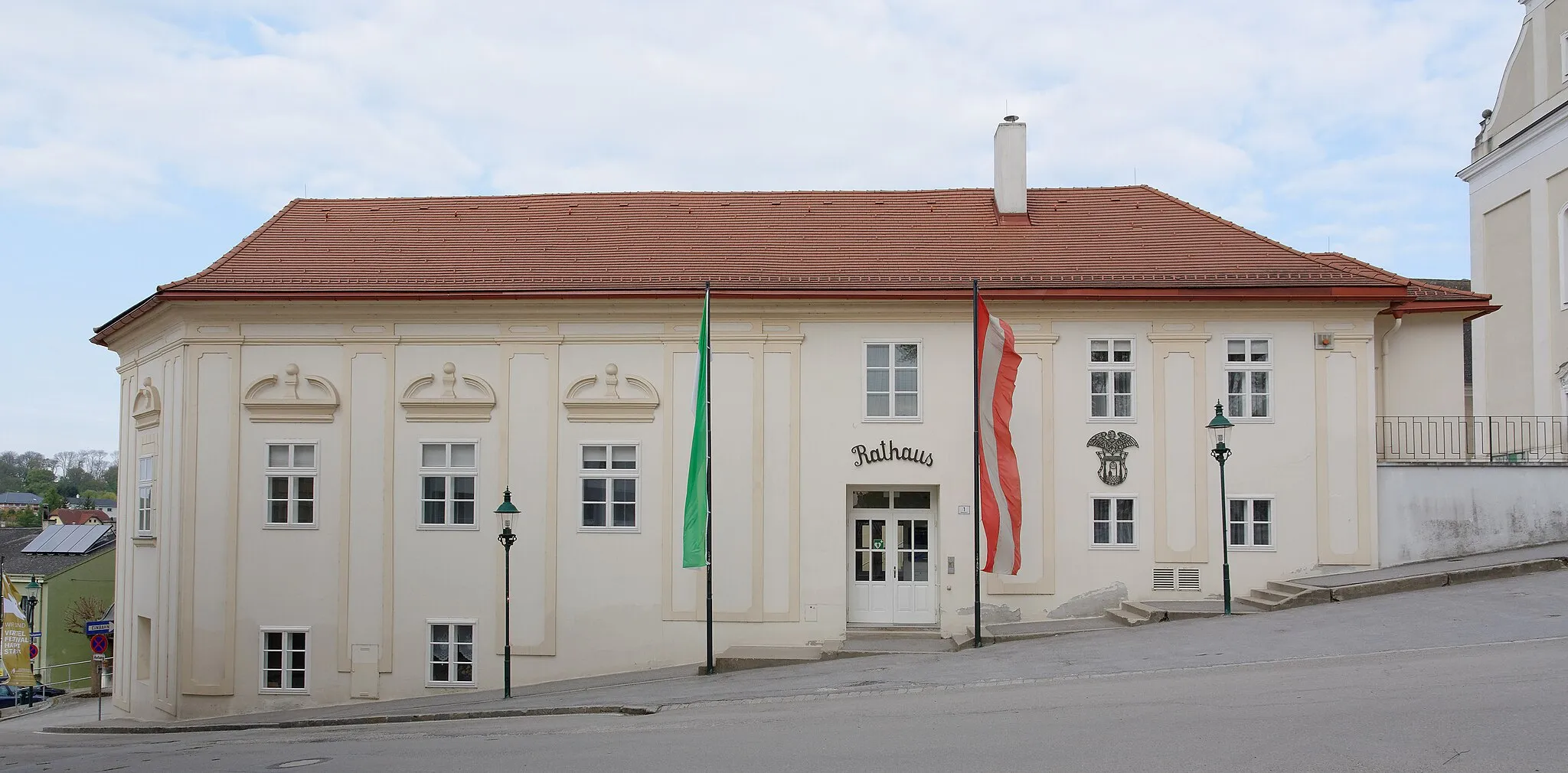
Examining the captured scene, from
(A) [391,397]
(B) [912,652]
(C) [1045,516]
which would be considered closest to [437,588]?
(A) [391,397]

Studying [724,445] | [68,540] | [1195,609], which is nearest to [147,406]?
[724,445]

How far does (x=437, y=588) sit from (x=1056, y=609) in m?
11.0

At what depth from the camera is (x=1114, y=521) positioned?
2016 cm

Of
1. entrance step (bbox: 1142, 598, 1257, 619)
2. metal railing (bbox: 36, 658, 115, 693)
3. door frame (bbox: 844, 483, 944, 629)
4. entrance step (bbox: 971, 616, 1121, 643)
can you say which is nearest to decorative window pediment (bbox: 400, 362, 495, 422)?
door frame (bbox: 844, 483, 944, 629)

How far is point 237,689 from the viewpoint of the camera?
20.7 m

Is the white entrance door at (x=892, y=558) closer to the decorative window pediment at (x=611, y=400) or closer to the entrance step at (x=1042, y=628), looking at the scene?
the entrance step at (x=1042, y=628)

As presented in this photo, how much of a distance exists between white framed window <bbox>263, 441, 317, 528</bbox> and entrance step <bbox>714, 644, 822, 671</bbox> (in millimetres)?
8117

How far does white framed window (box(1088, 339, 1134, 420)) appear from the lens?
2038 centimetres

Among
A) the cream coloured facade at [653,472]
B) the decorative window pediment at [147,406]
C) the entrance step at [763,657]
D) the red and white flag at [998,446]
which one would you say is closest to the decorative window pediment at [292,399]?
the cream coloured facade at [653,472]

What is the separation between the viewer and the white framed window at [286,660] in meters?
20.7

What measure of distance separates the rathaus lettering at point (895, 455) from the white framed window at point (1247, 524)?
5290 millimetres

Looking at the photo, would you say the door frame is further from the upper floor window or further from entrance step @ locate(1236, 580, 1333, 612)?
the upper floor window

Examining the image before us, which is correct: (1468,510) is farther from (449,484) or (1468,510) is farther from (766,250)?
(449,484)

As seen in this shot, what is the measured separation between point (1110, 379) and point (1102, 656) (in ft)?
21.4
